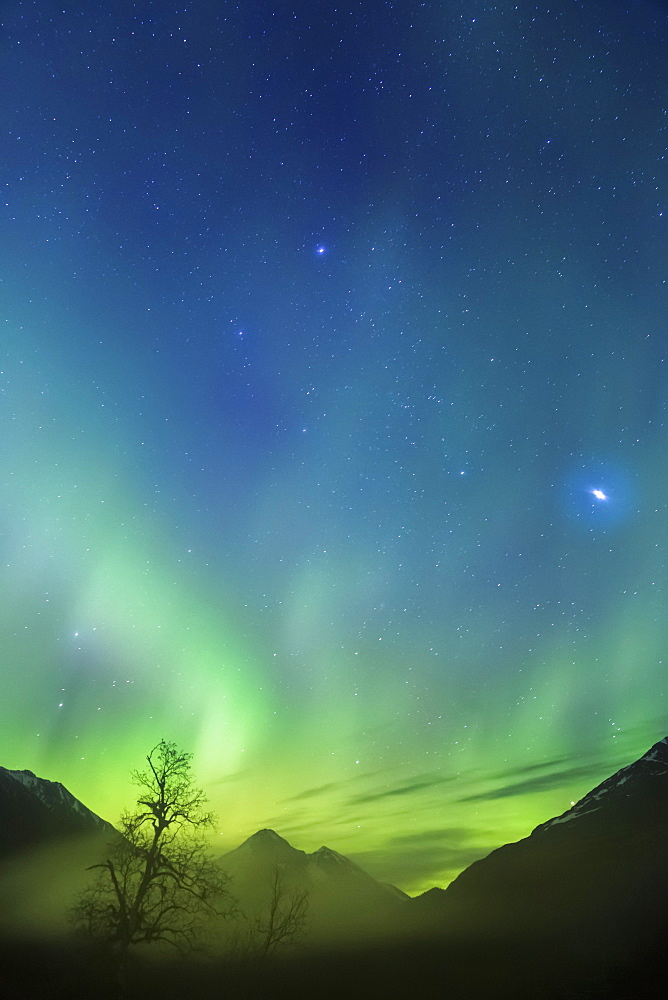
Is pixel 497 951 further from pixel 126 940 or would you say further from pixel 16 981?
pixel 126 940

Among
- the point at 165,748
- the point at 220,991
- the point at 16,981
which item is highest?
the point at 165,748

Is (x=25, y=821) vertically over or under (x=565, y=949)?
over

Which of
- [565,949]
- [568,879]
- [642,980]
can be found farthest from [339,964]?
[568,879]

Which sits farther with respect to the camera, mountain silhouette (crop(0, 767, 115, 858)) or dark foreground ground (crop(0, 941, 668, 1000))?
mountain silhouette (crop(0, 767, 115, 858))

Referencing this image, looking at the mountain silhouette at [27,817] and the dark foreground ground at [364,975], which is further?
the mountain silhouette at [27,817]

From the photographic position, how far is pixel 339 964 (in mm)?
104500

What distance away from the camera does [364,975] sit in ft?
319

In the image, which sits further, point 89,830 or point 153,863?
point 89,830

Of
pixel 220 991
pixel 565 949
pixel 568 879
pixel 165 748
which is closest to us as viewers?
pixel 165 748

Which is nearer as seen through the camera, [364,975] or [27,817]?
[364,975]

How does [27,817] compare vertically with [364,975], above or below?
above

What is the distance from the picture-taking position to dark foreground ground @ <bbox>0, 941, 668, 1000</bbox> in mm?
33906

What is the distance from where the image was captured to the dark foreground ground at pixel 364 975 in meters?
33.9

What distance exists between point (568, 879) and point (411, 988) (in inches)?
5492
